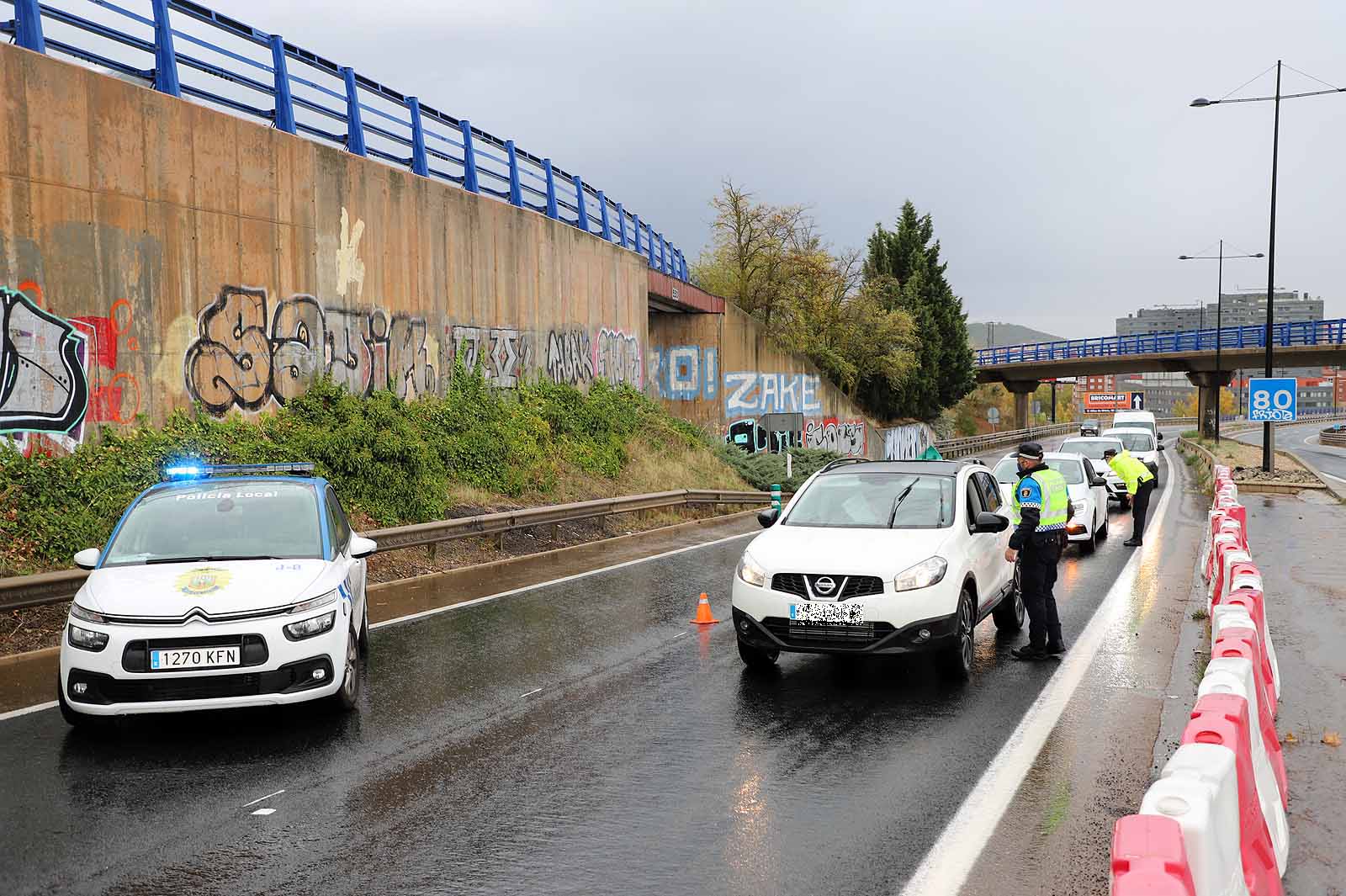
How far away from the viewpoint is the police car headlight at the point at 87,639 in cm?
683

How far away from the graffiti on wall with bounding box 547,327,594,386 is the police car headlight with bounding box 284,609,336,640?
1805 cm

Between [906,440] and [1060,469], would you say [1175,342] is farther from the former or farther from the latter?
[1060,469]

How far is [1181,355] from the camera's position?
222 ft

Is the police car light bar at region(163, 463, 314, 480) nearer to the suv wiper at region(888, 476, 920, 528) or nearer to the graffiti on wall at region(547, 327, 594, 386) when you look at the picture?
the suv wiper at region(888, 476, 920, 528)

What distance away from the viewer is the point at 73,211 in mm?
13055

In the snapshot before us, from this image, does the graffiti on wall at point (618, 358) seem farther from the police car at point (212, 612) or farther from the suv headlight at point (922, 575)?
the suv headlight at point (922, 575)

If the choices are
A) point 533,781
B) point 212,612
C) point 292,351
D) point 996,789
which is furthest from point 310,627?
point 292,351

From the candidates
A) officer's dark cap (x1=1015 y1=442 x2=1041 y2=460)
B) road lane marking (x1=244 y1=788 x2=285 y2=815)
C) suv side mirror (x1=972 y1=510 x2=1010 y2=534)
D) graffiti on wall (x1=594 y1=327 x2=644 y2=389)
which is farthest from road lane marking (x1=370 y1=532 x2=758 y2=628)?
graffiti on wall (x1=594 y1=327 x2=644 y2=389)

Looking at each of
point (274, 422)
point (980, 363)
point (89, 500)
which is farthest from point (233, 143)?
point (980, 363)

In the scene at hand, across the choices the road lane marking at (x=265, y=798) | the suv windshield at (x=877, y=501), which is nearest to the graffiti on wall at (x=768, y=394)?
the suv windshield at (x=877, y=501)

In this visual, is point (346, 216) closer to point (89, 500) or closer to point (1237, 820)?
point (89, 500)

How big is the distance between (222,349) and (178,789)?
406 inches

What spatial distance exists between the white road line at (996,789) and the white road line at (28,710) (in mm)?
6093

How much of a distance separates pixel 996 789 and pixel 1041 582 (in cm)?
391
